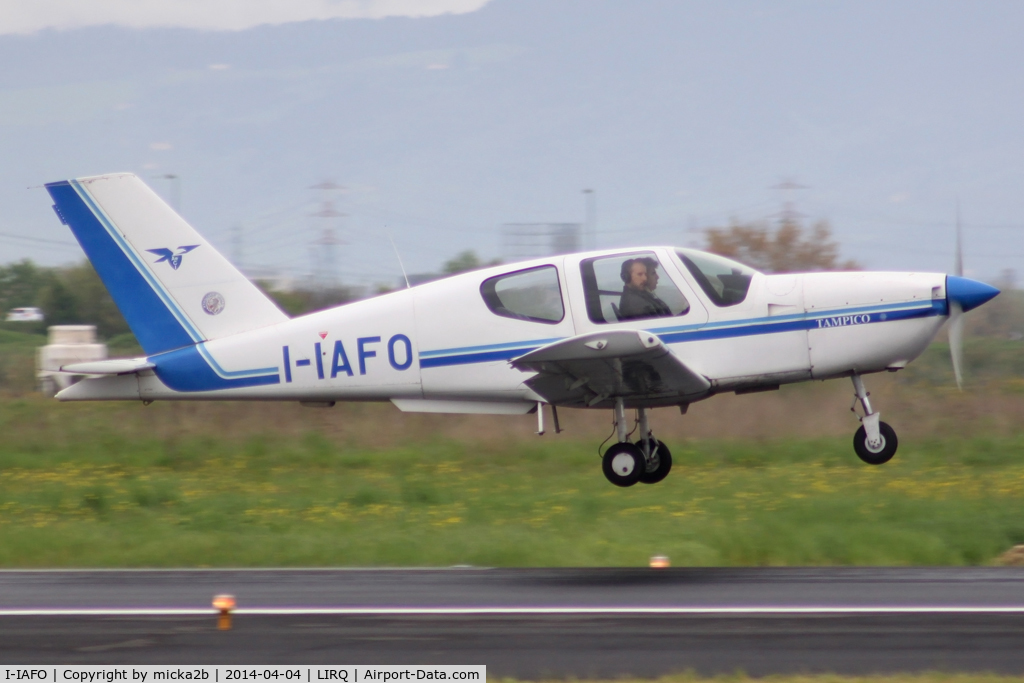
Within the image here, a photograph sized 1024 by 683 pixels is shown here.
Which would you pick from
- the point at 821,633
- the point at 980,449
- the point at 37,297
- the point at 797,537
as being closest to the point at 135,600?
the point at 821,633

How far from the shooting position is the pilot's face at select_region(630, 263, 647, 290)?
9.88m

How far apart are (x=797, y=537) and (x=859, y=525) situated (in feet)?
2.88

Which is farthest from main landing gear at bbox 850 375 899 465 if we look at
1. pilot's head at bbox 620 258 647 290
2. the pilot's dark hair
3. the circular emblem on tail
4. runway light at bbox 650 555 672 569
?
the circular emblem on tail

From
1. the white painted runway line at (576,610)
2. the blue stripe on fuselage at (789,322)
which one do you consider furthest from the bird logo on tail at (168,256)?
the blue stripe on fuselage at (789,322)

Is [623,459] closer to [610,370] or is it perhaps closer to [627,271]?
[610,370]

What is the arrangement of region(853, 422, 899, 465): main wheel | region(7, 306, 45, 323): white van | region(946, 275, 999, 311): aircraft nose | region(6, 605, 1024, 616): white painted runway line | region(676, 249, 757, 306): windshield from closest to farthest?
region(6, 605, 1024, 616): white painted runway line
region(946, 275, 999, 311): aircraft nose
region(676, 249, 757, 306): windshield
region(853, 422, 899, 465): main wheel
region(7, 306, 45, 323): white van

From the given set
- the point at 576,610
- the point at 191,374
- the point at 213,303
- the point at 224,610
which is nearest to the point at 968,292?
the point at 576,610

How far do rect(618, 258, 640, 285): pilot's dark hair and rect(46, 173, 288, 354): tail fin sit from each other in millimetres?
3618

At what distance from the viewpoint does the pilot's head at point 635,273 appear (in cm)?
988

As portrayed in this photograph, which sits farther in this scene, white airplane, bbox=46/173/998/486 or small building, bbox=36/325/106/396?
small building, bbox=36/325/106/396

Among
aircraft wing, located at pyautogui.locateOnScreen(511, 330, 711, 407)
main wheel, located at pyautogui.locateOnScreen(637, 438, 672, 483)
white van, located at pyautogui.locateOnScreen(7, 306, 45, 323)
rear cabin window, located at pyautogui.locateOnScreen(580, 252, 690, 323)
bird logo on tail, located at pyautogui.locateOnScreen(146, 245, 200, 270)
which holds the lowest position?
main wheel, located at pyautogui.locateOnScreen(637, 438, 672, 483)

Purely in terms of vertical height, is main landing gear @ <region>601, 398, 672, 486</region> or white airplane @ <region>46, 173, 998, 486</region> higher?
white airplane @ <region>46, 173, 998, 486</region>

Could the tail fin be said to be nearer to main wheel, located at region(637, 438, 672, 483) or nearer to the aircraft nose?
main wheel, located at region(637, 438, 672, 483)

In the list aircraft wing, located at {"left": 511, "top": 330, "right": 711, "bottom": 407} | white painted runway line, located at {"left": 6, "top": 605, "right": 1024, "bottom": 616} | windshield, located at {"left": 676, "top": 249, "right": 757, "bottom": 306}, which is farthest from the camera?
windshield, located at {"left": 676, "top": 249, "right": 757, "bottom": 306}
